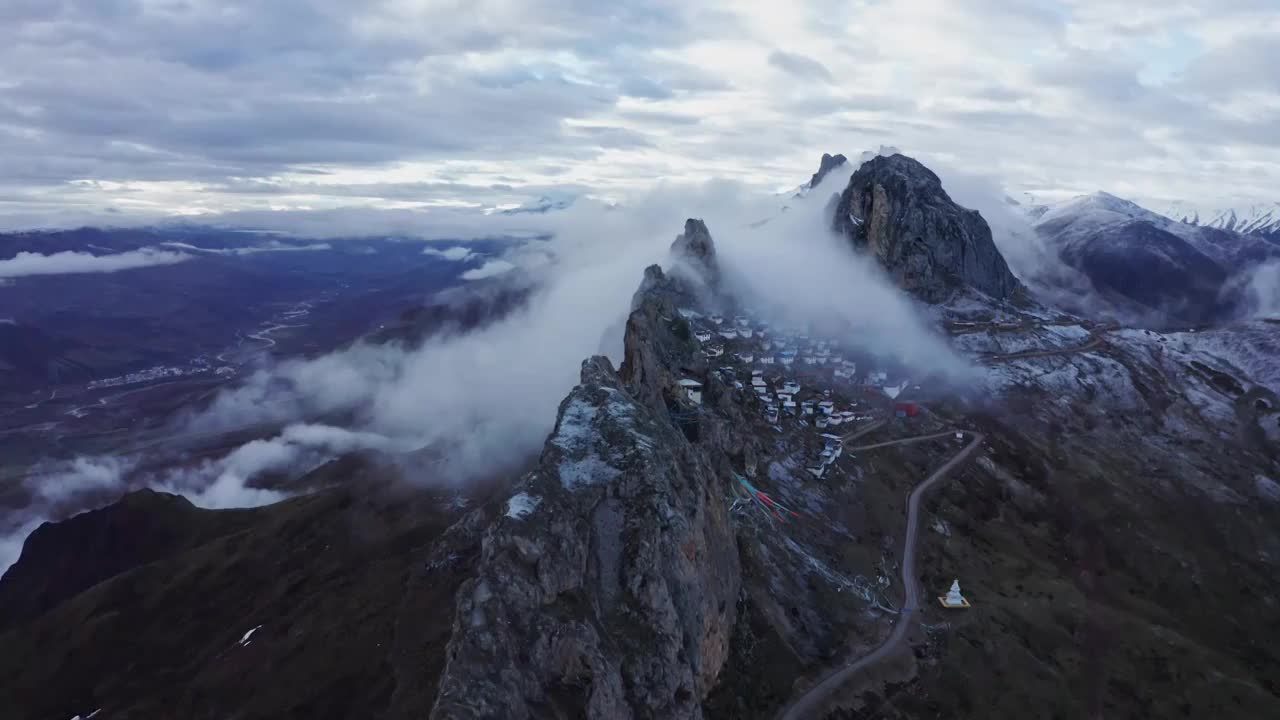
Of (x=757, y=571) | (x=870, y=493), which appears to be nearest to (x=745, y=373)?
(x=870, y=493)

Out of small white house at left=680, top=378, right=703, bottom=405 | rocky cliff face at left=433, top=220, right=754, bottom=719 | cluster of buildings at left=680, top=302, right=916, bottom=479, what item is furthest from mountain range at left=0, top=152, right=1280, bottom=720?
small white house at left=680, top=378, right=703, bottom=405

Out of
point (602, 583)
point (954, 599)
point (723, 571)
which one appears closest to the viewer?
point (602, 583)

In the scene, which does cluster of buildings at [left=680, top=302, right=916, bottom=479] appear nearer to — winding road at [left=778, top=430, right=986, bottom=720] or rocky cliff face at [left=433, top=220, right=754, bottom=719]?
winding road at [left=778, top=430, right=986, bottom=720]

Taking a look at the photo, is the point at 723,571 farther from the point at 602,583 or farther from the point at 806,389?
the point at 806,389

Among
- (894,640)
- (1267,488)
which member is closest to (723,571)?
(894,640)

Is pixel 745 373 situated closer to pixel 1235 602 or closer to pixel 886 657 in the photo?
pixel 886 657

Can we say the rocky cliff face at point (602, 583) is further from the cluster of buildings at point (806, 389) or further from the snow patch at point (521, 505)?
the cluster of buildings at point (806, 389)

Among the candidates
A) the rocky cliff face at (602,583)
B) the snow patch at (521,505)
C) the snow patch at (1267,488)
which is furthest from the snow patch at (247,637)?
the snow patch at (1267,488)
